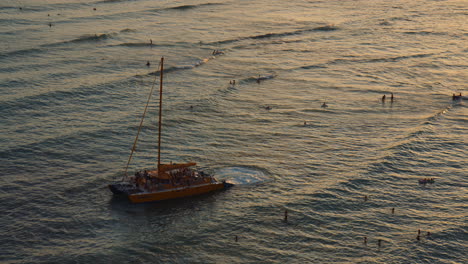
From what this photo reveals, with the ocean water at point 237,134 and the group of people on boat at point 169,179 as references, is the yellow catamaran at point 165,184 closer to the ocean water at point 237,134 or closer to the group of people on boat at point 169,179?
the group of people on boat at point 169,179

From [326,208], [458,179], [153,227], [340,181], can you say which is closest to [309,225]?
[326,208]

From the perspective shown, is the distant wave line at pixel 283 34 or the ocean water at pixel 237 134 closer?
the ocean water at pixel 237 134

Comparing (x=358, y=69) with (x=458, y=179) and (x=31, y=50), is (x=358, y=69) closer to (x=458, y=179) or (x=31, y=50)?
(x=458, y=179)

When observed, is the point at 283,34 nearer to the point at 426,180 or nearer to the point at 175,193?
the point at 426,180

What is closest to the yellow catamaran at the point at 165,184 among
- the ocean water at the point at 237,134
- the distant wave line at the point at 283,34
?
the ocean water at the point at 237,134

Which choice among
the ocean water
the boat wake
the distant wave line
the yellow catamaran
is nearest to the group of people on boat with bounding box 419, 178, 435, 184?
the ocean water

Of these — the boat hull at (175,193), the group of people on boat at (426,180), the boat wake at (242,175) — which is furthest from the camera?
the group of people on boat at (426,180)

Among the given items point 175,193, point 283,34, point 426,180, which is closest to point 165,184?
Answer: point 175,193

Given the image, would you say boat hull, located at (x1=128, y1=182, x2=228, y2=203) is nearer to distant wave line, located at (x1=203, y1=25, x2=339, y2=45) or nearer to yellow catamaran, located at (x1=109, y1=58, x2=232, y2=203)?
yellow catamaran, located at (x1=109, y1=58, x2=232, y2=203)
